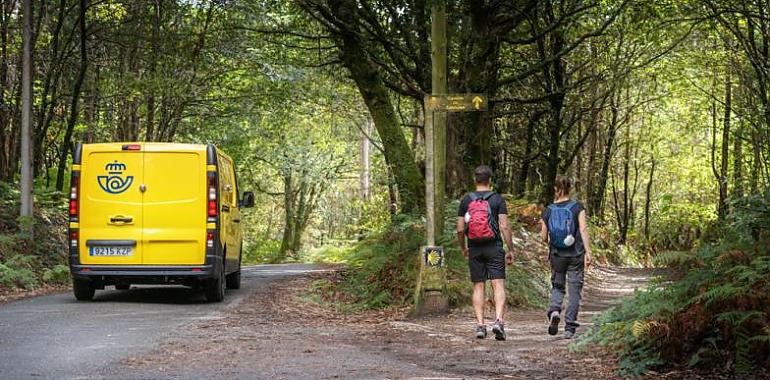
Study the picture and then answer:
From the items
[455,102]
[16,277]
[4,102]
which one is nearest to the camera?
[455,102]

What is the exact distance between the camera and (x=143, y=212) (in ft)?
43.4

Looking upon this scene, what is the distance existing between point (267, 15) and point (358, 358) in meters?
17.2

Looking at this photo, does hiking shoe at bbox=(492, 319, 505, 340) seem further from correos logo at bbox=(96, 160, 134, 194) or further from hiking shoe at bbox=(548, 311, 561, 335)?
correos logo at bbox=(96, 160, 134, 194)

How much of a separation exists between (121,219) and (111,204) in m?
0.29

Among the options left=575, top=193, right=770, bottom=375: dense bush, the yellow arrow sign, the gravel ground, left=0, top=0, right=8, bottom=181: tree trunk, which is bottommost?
the gravel ground

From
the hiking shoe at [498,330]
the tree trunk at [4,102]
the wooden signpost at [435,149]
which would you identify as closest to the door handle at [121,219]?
the wooden signpost at [435,149]

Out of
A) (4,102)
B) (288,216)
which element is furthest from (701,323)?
(288,216)

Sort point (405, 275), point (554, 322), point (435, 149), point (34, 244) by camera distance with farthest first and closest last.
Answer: point (34, 244)
point (405, 275)
point (435, 149)
point (554, 322)

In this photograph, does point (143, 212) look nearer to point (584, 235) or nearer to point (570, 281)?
point (570, 281)

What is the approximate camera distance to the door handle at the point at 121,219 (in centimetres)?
1319

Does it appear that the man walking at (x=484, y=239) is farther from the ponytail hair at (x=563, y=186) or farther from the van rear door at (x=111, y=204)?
the van rear door at (x=111, y=204)

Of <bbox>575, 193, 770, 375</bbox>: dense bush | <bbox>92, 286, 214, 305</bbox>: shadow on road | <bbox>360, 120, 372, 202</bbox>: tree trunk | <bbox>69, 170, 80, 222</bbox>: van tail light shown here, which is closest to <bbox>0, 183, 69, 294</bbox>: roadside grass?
<bbox>92, 286, 214, 305</bbox>: shadow on road

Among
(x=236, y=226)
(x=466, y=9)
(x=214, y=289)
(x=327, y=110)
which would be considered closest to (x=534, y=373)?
(x=214, y=289)

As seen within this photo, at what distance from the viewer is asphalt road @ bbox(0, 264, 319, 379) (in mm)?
7523
